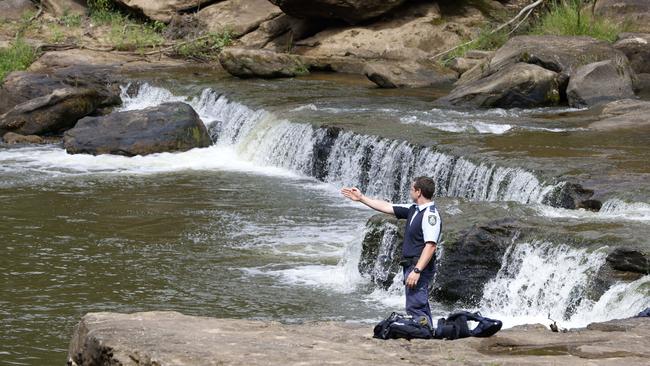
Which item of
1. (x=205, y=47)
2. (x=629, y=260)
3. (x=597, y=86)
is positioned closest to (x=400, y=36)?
(x=205, y=47)

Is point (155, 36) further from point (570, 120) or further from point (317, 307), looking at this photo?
point (317, 307)

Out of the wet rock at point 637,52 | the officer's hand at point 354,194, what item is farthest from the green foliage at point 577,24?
the officer's hand at point 354,194

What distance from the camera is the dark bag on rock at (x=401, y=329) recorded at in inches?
335

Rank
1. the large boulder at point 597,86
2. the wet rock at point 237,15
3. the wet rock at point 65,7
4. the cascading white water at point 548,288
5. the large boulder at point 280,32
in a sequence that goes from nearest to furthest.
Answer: the cascading white water at point 548,288 → the large boulder at point 597,86 → the large boulder at point 280,32 → the wet rock at point 237,15 → the wet rock at point 65,7

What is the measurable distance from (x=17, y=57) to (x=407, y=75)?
9.92 meters

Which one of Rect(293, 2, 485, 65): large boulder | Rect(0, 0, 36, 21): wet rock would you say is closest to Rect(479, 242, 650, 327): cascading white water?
Rect(293, 2, 485, 65): large boulder

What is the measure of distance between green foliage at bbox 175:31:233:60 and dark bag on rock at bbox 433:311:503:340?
77.2 feet

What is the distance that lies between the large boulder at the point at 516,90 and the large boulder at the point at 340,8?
7.14 meters

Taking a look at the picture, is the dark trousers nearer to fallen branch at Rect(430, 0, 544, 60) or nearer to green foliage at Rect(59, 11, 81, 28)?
fallen branch at Rect(430, 0, 544, 60)

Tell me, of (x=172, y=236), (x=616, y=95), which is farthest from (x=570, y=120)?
(x=172, y=236)

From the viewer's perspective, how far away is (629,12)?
26.7 meters

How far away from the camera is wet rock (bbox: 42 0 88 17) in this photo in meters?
34.4

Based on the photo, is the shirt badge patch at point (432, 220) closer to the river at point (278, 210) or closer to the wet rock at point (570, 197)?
the river at point (278, 210)

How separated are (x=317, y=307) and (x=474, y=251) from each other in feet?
5.73
